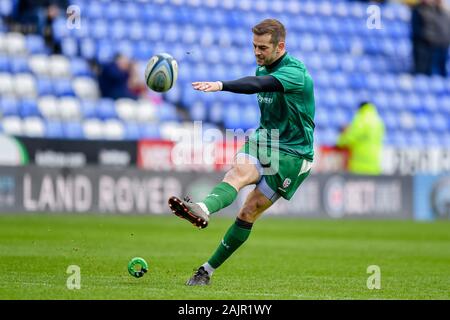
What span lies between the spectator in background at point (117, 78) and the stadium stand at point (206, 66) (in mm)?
248

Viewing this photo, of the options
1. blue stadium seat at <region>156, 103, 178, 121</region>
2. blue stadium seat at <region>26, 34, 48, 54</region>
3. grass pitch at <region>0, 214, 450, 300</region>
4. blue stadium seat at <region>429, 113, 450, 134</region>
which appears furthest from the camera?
blue stadium seat at <region>429, 113, 450, 134</region>

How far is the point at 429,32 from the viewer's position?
29.1 m

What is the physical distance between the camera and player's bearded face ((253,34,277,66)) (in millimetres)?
8930

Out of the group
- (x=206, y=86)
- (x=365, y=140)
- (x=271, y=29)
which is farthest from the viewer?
(x=365, y=140)

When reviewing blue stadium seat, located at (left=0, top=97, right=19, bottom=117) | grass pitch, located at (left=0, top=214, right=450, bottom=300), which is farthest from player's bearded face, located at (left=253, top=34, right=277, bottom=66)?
blue stadium seat, located at (left=0, top=97, right=19, bottom=117)

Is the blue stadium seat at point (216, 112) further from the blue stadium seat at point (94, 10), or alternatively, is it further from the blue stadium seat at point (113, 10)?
the blue stadium seat at point (94, 10)

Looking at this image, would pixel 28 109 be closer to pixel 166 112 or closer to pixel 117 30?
pixel 166 112

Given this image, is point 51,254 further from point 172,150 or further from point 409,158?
point 409,158

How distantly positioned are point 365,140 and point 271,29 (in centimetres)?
1339

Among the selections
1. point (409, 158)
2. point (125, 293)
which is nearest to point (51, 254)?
point (125, 293)

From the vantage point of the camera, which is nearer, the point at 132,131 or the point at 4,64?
the point at 4,64

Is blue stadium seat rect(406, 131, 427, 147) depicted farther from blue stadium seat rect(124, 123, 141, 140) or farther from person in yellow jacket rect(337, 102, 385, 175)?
blue stadium seat rect(124, 123, 141, 140)

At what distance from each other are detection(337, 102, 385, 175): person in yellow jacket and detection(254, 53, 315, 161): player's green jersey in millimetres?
12346

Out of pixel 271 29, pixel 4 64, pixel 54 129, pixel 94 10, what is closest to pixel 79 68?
pixel 4 64
